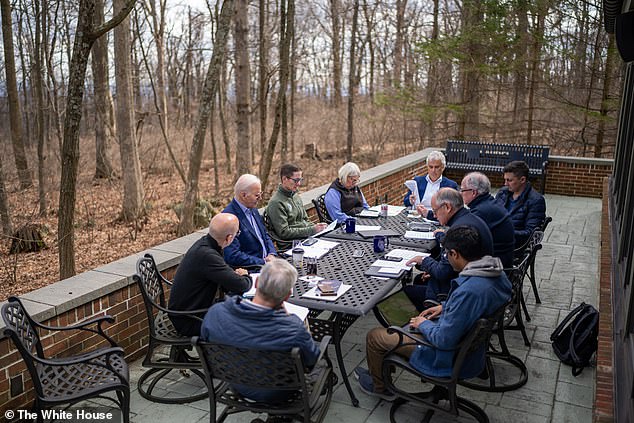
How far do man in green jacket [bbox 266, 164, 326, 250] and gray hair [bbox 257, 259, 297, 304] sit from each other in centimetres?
254

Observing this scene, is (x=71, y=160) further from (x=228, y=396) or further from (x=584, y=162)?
(x=584, y=162)

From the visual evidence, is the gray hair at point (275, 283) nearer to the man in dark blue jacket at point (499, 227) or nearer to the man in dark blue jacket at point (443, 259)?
the man in dark blue jacket at point (443, 259)

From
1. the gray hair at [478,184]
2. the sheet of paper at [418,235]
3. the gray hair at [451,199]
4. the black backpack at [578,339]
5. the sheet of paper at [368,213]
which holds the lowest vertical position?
the black backpack at [578,339]

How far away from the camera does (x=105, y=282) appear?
158 inches

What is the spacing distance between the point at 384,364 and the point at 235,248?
168 centimetres

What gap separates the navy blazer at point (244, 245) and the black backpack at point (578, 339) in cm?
250

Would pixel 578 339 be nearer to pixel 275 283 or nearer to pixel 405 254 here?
pixel 405 254

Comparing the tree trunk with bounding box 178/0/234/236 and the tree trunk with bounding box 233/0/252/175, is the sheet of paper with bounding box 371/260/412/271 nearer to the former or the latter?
the tree trunk with bounding box 178/0/234/236

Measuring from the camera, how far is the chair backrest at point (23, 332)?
2928mm

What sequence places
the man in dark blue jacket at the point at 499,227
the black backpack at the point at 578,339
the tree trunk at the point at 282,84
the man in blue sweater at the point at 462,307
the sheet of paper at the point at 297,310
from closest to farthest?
the man in blue sweater at the point at 462,307 → the sheet of paper at the point at 297,310 → the black backpack at the point at 578,339 → the man in dark blue jacket at the point at 499,227 → the tree trunk at the point at 282,84

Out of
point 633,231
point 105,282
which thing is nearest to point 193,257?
point 105,282

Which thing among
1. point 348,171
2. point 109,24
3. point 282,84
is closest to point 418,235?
point 348,171

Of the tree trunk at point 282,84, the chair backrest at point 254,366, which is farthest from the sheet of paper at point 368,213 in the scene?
the tree trunk at point 282,84

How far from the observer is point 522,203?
589 cm
